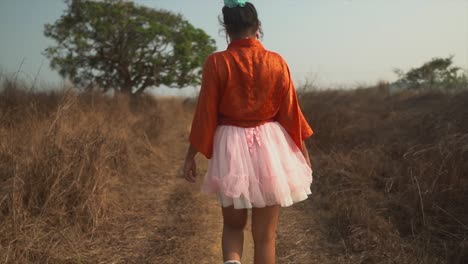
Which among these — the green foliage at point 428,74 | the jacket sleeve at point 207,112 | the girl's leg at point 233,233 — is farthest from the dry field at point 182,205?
the green foliage at point 428,74

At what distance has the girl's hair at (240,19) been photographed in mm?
1824

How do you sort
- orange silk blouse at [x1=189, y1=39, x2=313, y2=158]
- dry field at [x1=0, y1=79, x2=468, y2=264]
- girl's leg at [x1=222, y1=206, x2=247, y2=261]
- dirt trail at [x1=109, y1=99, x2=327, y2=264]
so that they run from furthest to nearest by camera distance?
dirt trail at [x1=109, y1=99, x2=327, y2=264] → dry field at [x1=0, y1=79, x2=468, y2=264] → girl's leg at [x1=222, y1=206, x2=247, y2=261] → orange silk blouse at [x1=189, y1=39, x2=313, y2=158]

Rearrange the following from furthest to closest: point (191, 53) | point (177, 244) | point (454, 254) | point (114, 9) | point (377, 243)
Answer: point (191, 53), point (114, 9), point (177, 244), point (377, 243), point (454, 254)

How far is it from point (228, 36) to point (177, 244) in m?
1.94

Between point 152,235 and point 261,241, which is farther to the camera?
point 152,235

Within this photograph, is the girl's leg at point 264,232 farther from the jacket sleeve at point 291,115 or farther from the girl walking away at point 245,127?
the jacket sleeve at point 291,115

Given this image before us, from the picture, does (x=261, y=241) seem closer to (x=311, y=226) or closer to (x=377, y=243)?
(x=377, y=243)

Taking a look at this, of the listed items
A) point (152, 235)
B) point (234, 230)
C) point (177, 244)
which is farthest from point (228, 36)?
point (152, 235)

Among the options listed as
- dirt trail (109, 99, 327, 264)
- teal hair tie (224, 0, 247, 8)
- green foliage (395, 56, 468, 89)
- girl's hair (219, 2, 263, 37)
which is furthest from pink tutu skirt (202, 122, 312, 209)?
green foliage (395, 56, 468, 89)

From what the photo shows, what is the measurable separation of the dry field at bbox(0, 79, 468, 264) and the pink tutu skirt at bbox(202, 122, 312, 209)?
4.34ft

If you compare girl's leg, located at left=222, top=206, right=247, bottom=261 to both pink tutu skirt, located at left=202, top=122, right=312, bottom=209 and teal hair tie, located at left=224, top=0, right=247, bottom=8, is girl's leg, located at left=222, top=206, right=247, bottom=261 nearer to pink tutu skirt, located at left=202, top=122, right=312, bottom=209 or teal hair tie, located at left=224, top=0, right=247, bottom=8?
Result: pink tutu skirt, located at left=202, top=122, right=312, bottom=209

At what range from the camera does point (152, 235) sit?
11.1ft

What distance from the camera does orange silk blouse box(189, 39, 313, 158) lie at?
177 cm

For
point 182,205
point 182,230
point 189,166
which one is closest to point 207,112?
point 189,166
